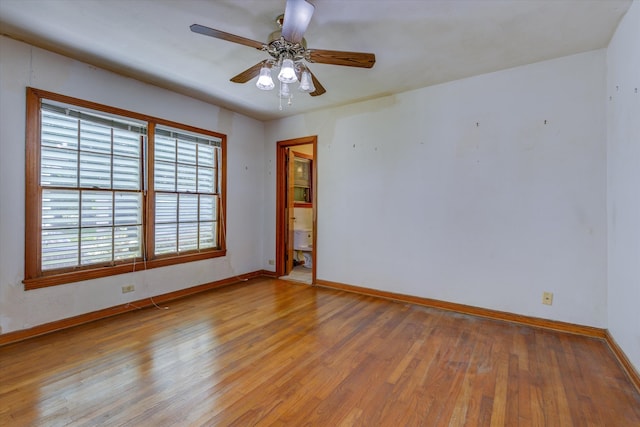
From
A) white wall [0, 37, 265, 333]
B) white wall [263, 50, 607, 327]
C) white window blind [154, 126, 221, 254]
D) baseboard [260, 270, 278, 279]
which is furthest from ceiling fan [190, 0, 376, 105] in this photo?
baseboard [260, 270, 278, 279]

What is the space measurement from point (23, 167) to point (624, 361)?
5.15 meters

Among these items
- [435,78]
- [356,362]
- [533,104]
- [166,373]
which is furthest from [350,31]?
[166,373]

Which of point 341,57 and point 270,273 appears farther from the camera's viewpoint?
point 270,273

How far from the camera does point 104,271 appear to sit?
3.13m

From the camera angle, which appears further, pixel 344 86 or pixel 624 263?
pixel 344 86

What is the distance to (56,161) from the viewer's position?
2.83 meters

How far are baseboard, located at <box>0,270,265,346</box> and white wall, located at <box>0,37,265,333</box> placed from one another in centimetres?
5

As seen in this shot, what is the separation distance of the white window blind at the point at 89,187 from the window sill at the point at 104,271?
0.10 m

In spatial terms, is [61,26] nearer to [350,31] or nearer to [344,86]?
[350,31]

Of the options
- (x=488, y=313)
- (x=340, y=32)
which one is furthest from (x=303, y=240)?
(x=340, y=32)

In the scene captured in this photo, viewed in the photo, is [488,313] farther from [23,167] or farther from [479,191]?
[23,167]

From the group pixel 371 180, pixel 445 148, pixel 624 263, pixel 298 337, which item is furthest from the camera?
pixel 371 180

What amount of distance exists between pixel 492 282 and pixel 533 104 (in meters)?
1.88

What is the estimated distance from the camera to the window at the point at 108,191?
2744mm
